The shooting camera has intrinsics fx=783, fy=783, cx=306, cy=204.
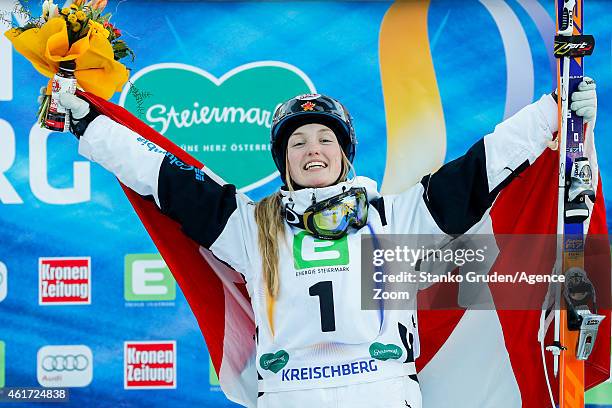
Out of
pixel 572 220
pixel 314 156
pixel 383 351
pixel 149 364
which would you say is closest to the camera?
pixel 383 351

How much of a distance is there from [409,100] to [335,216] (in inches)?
53.7

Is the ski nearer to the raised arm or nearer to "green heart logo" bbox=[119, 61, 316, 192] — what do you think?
the raised arm

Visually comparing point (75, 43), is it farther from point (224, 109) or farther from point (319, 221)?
point (224, 109)

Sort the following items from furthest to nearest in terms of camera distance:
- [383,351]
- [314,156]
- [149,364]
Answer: [149,364], [314,156], [383,351]

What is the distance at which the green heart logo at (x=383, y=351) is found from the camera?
2.32 metres

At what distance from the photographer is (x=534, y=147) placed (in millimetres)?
2398

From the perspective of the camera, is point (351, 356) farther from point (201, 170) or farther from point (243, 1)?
point (243, 1)

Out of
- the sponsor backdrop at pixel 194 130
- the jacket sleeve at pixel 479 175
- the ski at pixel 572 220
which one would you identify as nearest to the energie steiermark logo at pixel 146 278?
the sponsor backdrop at pixel 194 130

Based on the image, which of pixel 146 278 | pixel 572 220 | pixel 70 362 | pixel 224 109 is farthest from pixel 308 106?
pixel 70 362

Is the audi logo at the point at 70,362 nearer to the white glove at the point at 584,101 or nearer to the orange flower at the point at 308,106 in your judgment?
the orange flower at the point at 308,106

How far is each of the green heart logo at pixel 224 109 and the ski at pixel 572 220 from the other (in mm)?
1375

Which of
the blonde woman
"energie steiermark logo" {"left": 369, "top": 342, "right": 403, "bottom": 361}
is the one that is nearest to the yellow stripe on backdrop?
→ the blonde woman

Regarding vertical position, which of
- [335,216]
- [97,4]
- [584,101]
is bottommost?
[335,216]

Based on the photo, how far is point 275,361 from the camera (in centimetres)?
236
